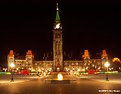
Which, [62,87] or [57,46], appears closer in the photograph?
[62,87]

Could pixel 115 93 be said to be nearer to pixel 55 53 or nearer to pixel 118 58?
pixel 55 53

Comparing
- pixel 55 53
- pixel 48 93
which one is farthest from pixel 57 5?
pixel 48 93

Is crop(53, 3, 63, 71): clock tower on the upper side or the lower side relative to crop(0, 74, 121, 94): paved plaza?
upper

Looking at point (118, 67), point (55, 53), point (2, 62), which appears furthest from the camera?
point (2, 62)

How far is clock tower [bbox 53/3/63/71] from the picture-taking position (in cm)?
16350

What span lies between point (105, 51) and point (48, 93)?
560ft

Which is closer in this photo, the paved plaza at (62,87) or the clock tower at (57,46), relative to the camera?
the paved plaza at (62,87)

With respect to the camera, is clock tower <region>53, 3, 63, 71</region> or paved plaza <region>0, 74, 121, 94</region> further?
clock tower <region>53, 3, 63, 71</region>

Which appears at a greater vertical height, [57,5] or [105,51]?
[57,5]

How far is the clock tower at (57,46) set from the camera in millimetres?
163500

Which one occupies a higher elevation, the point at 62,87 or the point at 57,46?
the point at 57,46

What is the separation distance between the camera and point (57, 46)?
6555 inches

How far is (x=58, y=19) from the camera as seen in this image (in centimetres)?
17450

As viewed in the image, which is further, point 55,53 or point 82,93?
point 55,53
